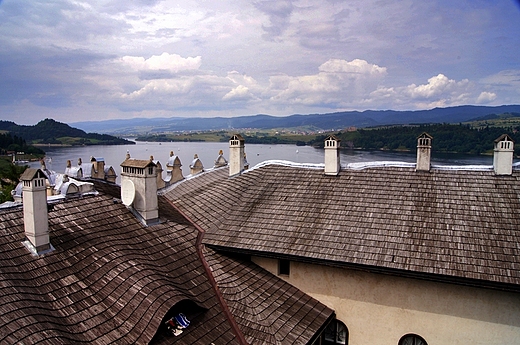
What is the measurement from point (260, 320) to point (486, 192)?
24.8 feet

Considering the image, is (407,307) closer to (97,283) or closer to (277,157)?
(97,283)

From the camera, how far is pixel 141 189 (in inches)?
459

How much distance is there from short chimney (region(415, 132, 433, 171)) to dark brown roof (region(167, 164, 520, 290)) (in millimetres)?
235

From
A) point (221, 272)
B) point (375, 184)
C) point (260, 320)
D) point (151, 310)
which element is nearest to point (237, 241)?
point (221, 272)

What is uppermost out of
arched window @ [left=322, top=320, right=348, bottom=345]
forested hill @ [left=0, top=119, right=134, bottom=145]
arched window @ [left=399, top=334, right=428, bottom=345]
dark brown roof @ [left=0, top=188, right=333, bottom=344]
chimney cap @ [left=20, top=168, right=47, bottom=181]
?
forested hill @ [left=0, top=119, right=134, bottom=145]

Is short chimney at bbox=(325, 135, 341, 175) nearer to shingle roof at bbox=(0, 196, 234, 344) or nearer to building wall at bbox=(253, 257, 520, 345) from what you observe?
building wall at bbox=(253, 257, 520, 345)

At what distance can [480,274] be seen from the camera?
364 inches

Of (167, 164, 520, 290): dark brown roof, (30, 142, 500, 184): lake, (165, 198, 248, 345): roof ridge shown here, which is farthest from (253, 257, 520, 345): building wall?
(30, 142, 500, 184): lake

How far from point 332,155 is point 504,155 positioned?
5.18m

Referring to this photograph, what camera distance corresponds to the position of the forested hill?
436 ft

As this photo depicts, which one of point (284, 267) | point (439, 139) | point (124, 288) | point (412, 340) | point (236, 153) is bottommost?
point (412, 340)

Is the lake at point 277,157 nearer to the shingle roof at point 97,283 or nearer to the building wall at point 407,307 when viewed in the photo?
the building wall at point 407,307

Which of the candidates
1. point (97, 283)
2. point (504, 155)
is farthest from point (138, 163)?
point (504, 155)

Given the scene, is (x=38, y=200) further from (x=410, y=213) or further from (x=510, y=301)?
(x=510, y=301)
